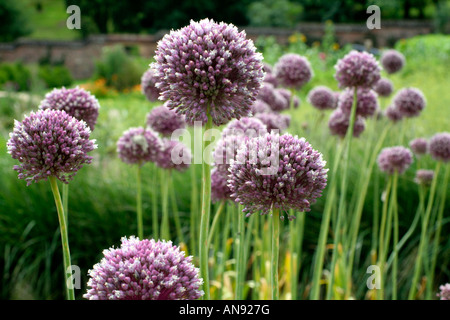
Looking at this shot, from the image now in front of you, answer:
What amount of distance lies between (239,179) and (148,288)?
264mm

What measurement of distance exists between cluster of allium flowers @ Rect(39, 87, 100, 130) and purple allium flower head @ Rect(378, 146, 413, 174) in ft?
3.89

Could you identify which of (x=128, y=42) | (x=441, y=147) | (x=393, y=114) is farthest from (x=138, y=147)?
(x=128, y=42)

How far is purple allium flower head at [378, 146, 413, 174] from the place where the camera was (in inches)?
74.4

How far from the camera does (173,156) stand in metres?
1.87

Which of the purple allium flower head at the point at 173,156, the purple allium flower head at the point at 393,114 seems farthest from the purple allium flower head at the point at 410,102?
the purple allium flower head at the point at 173,156

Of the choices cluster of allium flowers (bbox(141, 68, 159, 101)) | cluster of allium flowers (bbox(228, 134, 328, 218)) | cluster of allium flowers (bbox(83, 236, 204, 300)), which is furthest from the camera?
cluster of allium flowers (bbox(141, 68, 159, 101))

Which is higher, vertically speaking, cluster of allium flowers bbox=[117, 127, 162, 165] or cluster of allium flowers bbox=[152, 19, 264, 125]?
cluster of allium flowers bbox=[152, 19, 264, 125]

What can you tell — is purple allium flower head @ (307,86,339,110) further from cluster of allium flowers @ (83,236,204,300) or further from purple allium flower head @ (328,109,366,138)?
cluster of allium flowers @ (83,236,204,300)

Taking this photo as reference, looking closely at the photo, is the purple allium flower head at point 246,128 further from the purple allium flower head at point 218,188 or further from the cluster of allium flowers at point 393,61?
the cluster of allium flowers at point 393,61

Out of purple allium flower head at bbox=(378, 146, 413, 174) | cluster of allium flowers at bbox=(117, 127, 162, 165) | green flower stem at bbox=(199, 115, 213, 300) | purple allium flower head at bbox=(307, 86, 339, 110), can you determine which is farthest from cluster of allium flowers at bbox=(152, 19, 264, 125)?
purple allium flower head at bbox=(307, 86, 339, 110)

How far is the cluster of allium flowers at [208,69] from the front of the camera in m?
0.83

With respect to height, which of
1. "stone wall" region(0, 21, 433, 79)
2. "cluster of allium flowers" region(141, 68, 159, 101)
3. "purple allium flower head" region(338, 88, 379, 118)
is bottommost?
"purple allium flower head" region(338, 88, 379, 118)

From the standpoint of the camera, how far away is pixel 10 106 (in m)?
6.98

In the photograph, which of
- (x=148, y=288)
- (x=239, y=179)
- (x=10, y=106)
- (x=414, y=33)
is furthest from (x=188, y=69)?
(x=414, y=33)
